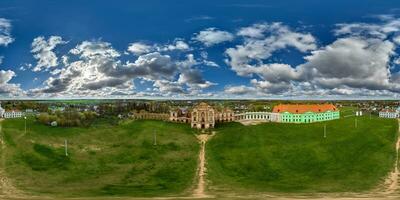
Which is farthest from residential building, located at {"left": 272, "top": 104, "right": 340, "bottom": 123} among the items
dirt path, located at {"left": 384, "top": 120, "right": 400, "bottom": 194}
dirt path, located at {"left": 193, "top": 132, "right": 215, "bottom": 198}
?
dirt path, located at {"left": 384, "top": 120, "right": 400, "bottom": 194}

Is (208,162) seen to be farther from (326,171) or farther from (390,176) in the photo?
(390,176)

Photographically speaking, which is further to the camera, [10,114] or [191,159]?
[10,114]

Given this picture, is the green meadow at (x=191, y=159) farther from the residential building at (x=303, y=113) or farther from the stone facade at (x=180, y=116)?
the stone facade at (x=180, y=116)

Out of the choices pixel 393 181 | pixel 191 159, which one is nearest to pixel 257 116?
pixel 191 159

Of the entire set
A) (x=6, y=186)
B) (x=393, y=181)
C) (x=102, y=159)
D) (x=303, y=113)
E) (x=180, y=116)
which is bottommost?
(x=6, y=186)

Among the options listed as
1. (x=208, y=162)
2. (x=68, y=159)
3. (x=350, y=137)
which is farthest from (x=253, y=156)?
(x=68, y=159)

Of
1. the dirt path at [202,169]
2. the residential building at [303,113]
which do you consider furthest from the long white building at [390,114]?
the dirt path at [202,169]

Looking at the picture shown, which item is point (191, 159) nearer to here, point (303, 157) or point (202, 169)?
point (202, 169)
